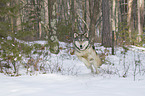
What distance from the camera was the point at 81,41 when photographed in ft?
14.7

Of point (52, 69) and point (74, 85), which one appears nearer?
point (74, 85)

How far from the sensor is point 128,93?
118 inches

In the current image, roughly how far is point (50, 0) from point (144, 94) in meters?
7.84

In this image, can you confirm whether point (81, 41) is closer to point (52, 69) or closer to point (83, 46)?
point (83, 46)

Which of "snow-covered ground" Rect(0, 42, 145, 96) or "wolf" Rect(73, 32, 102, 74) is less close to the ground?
"wolf" Rect(73, 32, 102, 74)

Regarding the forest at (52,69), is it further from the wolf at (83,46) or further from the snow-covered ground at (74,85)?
the wolf at (83,46)

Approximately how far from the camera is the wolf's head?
14.7 ft

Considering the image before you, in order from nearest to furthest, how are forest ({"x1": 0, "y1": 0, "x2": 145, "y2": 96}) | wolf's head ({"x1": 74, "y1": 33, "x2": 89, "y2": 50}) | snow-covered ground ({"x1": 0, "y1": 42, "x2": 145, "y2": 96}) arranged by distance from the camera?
snow-covered ground ({"x1": 0, "y1": 42, "x2": 145, "y2": 96}) < forest ({"x1": 0, "y1": 0, "x2": 145, "y2": 96}) < wolf's head ({"x1": 74, "y1": 33, "x2": 89, "y2": 50})

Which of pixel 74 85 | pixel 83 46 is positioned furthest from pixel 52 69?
pixel 74 85

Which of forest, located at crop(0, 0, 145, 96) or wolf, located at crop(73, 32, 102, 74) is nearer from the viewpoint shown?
forest, located at crop(0, 0, 145, 96)

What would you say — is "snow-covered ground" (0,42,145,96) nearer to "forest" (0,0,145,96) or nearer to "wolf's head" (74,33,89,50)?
"forest" (0,0,145,96)

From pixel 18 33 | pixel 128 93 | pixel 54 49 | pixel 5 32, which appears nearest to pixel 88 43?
pixel 128 93

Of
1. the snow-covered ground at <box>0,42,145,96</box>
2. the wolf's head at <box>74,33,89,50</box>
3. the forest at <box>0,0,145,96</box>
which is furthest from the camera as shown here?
the wolf's head at <box>74,33,89,50</box>

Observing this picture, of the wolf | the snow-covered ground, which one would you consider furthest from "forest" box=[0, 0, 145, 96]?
the wolf
